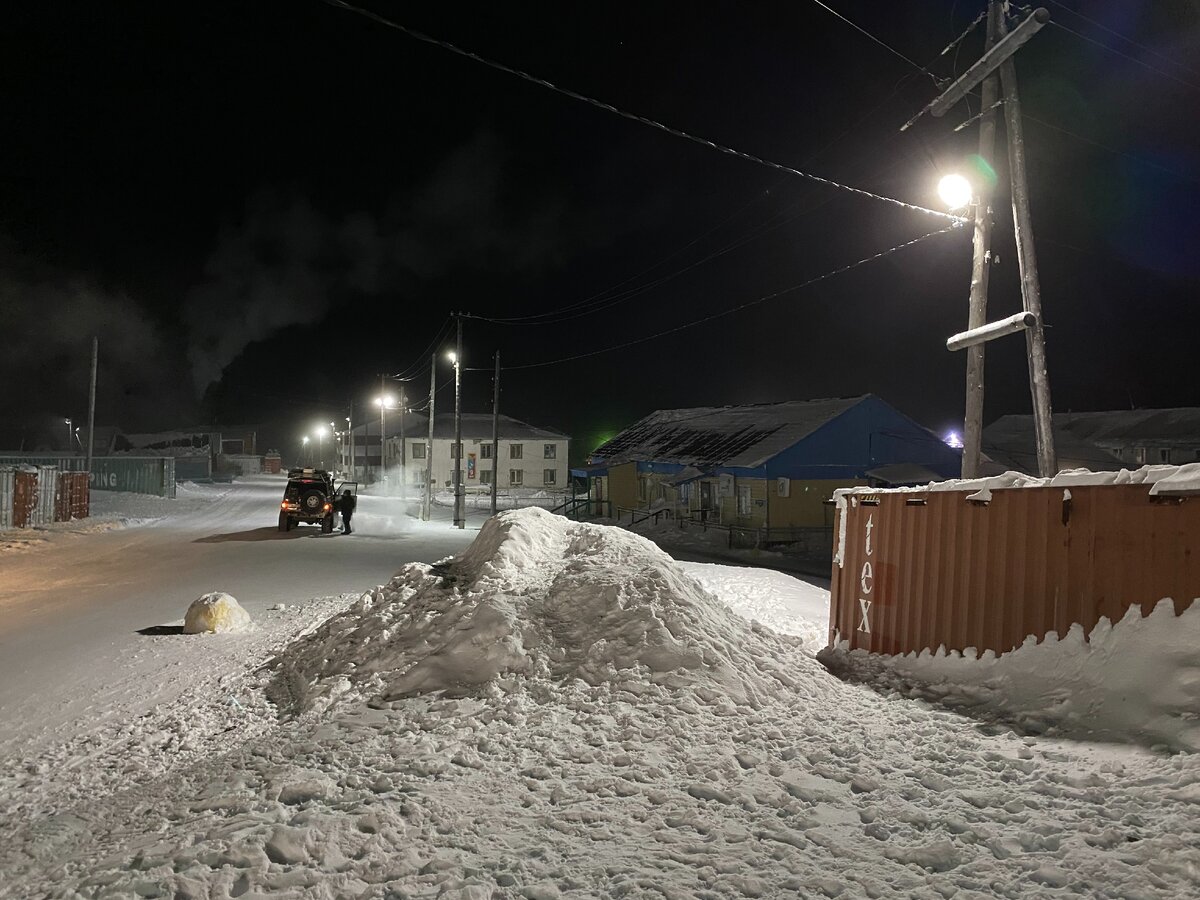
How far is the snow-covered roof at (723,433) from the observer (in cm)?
3142

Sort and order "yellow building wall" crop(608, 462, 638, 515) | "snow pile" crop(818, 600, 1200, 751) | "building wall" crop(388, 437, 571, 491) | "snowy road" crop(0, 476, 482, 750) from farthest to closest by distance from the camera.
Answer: "building wall" crop(388, 437, 571, 491)
"yellow building wall" crop(608, 462, 638, 515)
"snowy road" crop(0, 476, 482, 750)
"snow pile" crop(818, 600, 1200, 751)

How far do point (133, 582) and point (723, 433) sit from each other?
26.3 m

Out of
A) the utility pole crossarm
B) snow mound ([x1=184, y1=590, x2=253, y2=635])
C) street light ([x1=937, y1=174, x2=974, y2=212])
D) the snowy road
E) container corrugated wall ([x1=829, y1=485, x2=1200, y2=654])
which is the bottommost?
the snowy road

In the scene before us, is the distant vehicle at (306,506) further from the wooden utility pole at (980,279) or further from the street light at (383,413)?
the wooden utility pole at (980,279)

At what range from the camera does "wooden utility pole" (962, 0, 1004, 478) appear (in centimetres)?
1133

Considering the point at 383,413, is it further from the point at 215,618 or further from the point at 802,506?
the point at 215,618

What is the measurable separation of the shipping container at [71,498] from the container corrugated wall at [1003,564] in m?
29.0

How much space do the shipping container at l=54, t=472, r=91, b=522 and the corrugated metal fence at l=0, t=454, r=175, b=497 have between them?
15.2 metres

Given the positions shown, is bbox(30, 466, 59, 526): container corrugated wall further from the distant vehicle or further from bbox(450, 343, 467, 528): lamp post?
bbox(450, 343, 467, 528): lamp post

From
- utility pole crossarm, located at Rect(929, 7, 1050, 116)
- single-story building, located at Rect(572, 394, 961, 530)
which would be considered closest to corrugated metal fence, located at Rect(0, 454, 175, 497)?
single-story building, located at Rect(572, 394, 961, 530)

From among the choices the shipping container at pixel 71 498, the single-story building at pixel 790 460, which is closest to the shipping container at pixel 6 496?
the shipping container at pixel 71 498

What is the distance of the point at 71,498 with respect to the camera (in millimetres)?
→ 28469

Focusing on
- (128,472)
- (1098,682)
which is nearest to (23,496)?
(128,472)

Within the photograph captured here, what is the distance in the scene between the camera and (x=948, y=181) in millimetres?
11438
